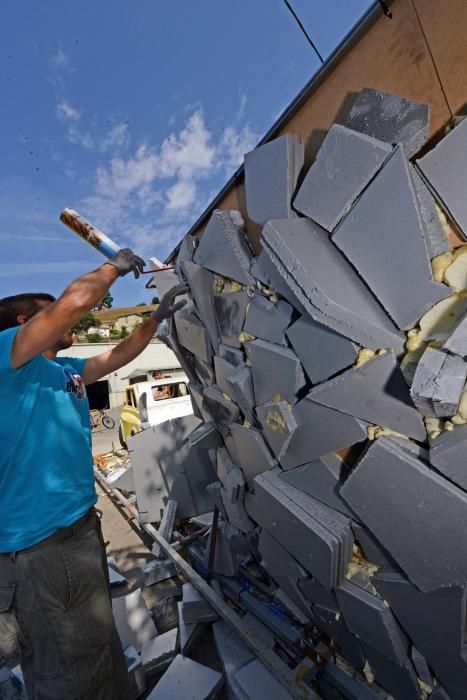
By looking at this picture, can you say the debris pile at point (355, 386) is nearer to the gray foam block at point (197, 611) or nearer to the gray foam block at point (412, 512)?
the gray foam block at point (412, 512)

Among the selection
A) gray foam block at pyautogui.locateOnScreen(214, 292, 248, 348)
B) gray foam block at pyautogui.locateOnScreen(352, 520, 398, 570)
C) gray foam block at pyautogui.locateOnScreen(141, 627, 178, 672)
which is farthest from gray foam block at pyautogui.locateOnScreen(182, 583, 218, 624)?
gray foam block at pyautogui.locateOnScreen(214, 292, 248, 348)

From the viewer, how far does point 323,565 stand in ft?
5.08

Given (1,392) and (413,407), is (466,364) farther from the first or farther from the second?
(1,392)

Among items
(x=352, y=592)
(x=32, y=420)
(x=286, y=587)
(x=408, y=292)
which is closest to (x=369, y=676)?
(x=286, y=587)

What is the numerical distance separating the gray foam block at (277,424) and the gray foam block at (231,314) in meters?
0.42

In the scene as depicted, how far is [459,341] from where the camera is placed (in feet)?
3.01

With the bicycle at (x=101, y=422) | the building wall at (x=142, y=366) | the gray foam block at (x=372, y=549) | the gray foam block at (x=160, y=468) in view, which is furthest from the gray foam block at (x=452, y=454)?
the building wall at (x=142, y=366)

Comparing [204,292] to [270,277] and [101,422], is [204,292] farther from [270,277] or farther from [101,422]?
[101,422]

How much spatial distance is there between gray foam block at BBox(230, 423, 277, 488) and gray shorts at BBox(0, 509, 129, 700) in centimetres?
100

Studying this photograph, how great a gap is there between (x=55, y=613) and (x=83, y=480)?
600mm

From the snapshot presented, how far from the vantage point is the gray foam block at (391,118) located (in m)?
1.05

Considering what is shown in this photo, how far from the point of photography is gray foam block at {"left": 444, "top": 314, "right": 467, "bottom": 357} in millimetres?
914

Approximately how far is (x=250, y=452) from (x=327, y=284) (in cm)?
118

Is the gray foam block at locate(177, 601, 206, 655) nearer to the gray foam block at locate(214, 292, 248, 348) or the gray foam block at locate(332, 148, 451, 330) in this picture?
the gray foam block at locate(214, 292, 248, 348)
